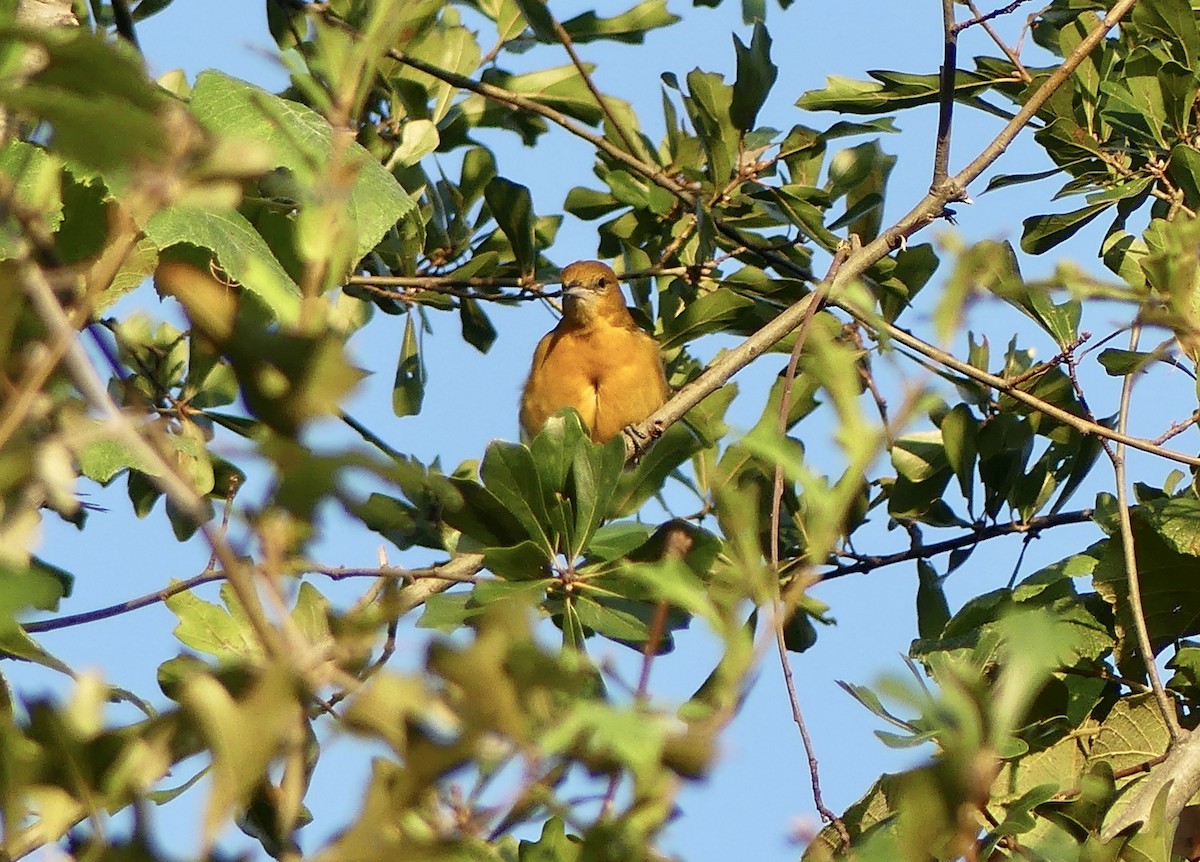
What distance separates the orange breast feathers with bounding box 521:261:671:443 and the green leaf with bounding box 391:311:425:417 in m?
1.34

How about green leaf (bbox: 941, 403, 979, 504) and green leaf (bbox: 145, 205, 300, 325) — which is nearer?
green leaf (bbox: 145, 205, 300, 325)

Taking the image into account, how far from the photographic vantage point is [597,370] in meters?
5.85

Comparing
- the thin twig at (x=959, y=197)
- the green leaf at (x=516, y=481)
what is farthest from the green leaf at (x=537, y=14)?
the green leaf at (x=516, y=481)

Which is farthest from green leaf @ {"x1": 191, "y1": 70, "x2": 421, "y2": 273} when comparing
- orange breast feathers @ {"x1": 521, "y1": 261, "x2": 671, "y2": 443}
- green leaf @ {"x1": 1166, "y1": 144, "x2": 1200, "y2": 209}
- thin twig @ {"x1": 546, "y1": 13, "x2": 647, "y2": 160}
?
orange breast feathers @ {"x1": 521, "y1": 261, "x2": 671, "y2": 443}

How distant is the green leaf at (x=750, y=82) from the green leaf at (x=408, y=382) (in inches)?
41.7

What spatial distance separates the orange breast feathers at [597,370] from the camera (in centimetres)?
564

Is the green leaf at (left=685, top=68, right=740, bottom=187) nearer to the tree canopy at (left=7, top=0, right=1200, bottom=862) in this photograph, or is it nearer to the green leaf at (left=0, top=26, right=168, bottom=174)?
the tree canopy at (left=7, top=0, right=1200, bottom=862)

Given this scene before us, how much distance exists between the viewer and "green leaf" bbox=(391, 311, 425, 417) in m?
4.10

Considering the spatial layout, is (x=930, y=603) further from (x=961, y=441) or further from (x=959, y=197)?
(x=959, y=197)

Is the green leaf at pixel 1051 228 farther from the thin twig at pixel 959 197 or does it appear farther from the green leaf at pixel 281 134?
the green leaf at pixel 281 134

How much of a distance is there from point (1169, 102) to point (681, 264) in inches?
52.8

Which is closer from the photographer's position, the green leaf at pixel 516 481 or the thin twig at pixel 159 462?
the thin twig at pixel 159 462

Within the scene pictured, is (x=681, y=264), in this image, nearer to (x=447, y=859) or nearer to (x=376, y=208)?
(x=376, y=208)

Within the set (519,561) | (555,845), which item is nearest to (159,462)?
(555,845)
